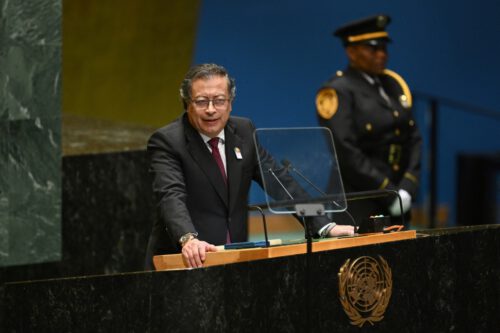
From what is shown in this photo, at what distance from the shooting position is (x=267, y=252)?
12.1ft

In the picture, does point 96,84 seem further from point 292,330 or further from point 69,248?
point 292,330

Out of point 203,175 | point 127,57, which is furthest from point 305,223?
point 127,57

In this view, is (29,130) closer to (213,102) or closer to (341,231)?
(213,102)

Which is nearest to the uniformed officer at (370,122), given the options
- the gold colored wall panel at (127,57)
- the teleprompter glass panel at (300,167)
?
the teleprompter glass panel at (300,167)

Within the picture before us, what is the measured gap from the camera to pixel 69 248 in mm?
5934

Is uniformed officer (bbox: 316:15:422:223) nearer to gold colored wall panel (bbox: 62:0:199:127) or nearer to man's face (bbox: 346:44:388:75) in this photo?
man's face (bbox: 346:44:388:75)

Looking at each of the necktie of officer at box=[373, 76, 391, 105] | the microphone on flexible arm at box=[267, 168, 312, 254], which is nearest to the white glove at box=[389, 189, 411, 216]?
the necktie of officer at box=[373, 76, 391, 105]

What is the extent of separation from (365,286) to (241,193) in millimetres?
684

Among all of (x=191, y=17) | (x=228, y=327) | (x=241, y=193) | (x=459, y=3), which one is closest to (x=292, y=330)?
(x=228, y=327)

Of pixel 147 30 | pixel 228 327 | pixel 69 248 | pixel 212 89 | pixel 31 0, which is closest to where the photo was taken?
pixel 228 327

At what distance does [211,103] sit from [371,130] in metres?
1.85

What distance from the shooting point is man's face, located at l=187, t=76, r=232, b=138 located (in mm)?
4039

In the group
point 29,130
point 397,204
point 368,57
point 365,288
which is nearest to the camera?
point 365,288

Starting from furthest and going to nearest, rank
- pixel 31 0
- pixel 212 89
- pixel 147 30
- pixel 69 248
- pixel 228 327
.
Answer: pixel 147 30 → pixel 69 248 → pixel 31 0 → pixel 212 89 → pixel 228 327
